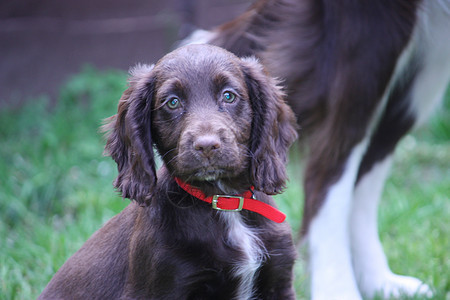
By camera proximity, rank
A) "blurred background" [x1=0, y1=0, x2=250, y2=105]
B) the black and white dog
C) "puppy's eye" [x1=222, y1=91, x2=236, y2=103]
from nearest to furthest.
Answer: "puppy's eye" [x1=222, y1=91, x2=236, y2=103] → the black and white dog → "blurred background" [x1=0, y1=0, x2=250, y2=105]

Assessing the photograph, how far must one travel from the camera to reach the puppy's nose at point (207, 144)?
2.02 m

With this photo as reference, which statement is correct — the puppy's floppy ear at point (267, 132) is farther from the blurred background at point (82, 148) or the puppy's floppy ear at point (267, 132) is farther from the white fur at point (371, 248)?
the white fur at point (371, 248)

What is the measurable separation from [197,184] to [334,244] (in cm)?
95

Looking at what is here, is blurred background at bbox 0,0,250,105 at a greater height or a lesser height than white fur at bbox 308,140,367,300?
greater

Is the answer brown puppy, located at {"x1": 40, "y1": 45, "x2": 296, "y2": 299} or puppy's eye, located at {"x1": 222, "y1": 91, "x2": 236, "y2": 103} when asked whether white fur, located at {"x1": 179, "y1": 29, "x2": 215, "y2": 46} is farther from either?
puppy's eye, located at {"x1": 222, "y1": 91, "x2": 236, "y2": 103}

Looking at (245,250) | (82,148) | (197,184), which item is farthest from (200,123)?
(82,148)

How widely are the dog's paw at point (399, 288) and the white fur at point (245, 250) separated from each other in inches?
38.0

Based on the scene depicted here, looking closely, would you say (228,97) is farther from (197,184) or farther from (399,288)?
(399,288)

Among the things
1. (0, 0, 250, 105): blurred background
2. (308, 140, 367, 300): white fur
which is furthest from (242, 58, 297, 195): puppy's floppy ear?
(0, 0, 250, 105): blurred background

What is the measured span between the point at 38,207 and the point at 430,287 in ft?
8.55

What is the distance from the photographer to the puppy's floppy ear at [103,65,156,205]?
88.4 inches

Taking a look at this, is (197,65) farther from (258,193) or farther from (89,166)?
(89,166)

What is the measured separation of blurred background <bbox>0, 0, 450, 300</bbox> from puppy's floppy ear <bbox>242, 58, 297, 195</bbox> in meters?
0.66

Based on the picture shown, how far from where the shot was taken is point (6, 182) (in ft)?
14.3
